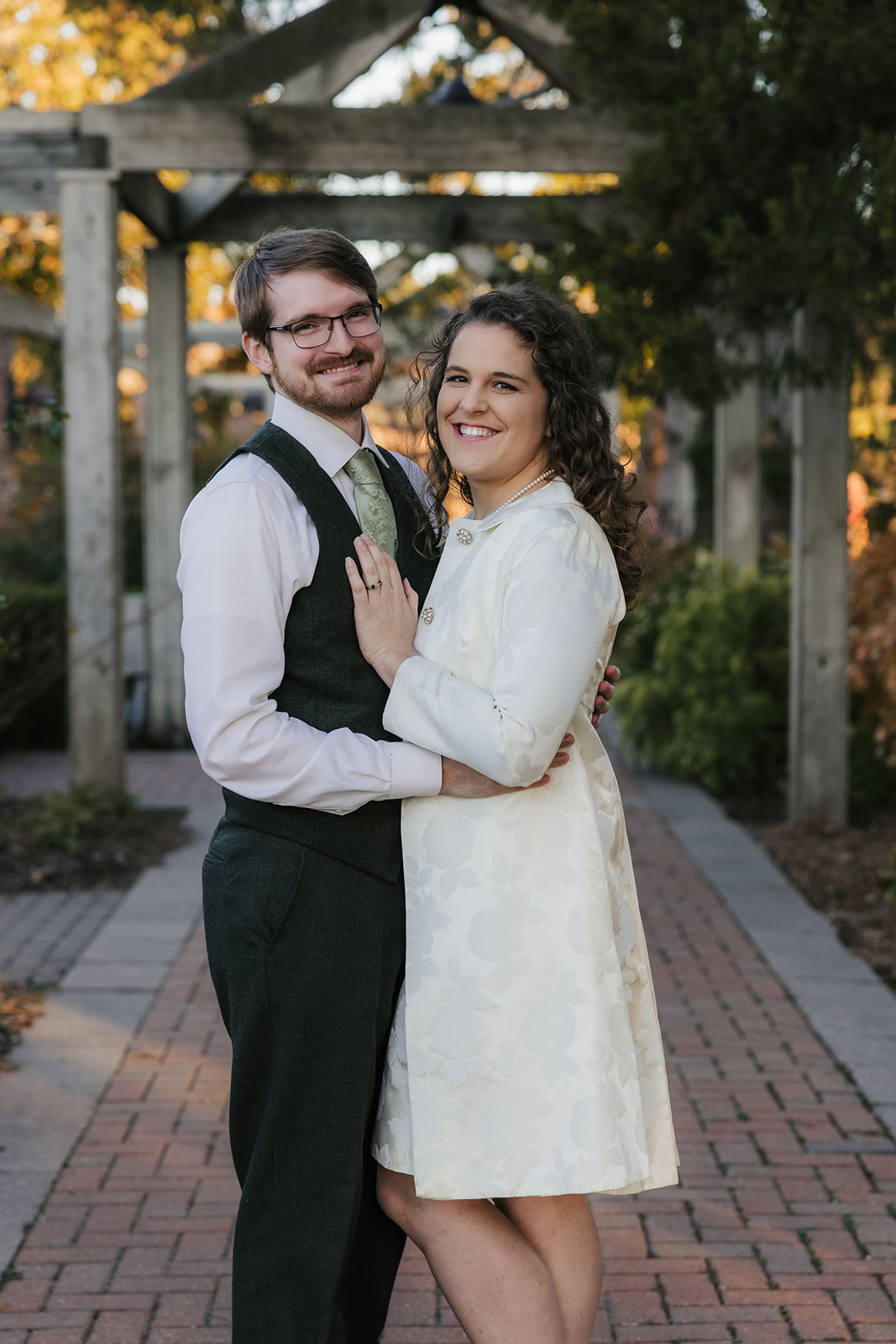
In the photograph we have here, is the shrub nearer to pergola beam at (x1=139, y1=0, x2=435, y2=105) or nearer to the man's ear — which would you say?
pergola beam at (x1=139, y1=0, x2=435, y2=105)

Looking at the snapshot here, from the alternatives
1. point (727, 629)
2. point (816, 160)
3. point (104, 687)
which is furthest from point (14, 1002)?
point (727, 629)

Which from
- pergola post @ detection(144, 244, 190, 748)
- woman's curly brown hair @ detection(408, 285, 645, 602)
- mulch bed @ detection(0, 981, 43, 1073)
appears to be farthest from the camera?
pergola post @ detection(144, 244, 190, 748)

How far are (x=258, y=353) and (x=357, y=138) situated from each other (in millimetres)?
4951

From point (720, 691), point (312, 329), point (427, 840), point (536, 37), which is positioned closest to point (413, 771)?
point (427, 840)

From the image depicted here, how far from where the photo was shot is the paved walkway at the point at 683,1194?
2627mm

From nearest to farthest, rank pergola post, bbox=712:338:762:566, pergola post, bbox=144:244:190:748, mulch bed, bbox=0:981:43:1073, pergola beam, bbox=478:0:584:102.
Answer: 1. mulch bed, bbox=0:981:43:1073
2. pergola beam, bbox=478:0:584:102
3. pergola post, bbox=144:244:190:748
4. pergola post, bbox=712:338:762:566

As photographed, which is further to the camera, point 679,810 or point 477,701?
point 679,810

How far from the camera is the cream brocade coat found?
6.11ft

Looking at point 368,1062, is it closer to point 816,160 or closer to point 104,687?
point 816,160

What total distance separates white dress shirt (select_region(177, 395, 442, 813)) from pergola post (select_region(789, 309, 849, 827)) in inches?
200

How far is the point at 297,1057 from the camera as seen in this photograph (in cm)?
194

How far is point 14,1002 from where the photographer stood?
4395 mm

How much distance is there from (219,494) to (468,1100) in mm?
904

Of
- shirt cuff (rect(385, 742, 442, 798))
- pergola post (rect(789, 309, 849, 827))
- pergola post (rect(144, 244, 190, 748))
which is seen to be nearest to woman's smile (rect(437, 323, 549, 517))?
shirt cuff (rect(385, 742, 442, 798))
